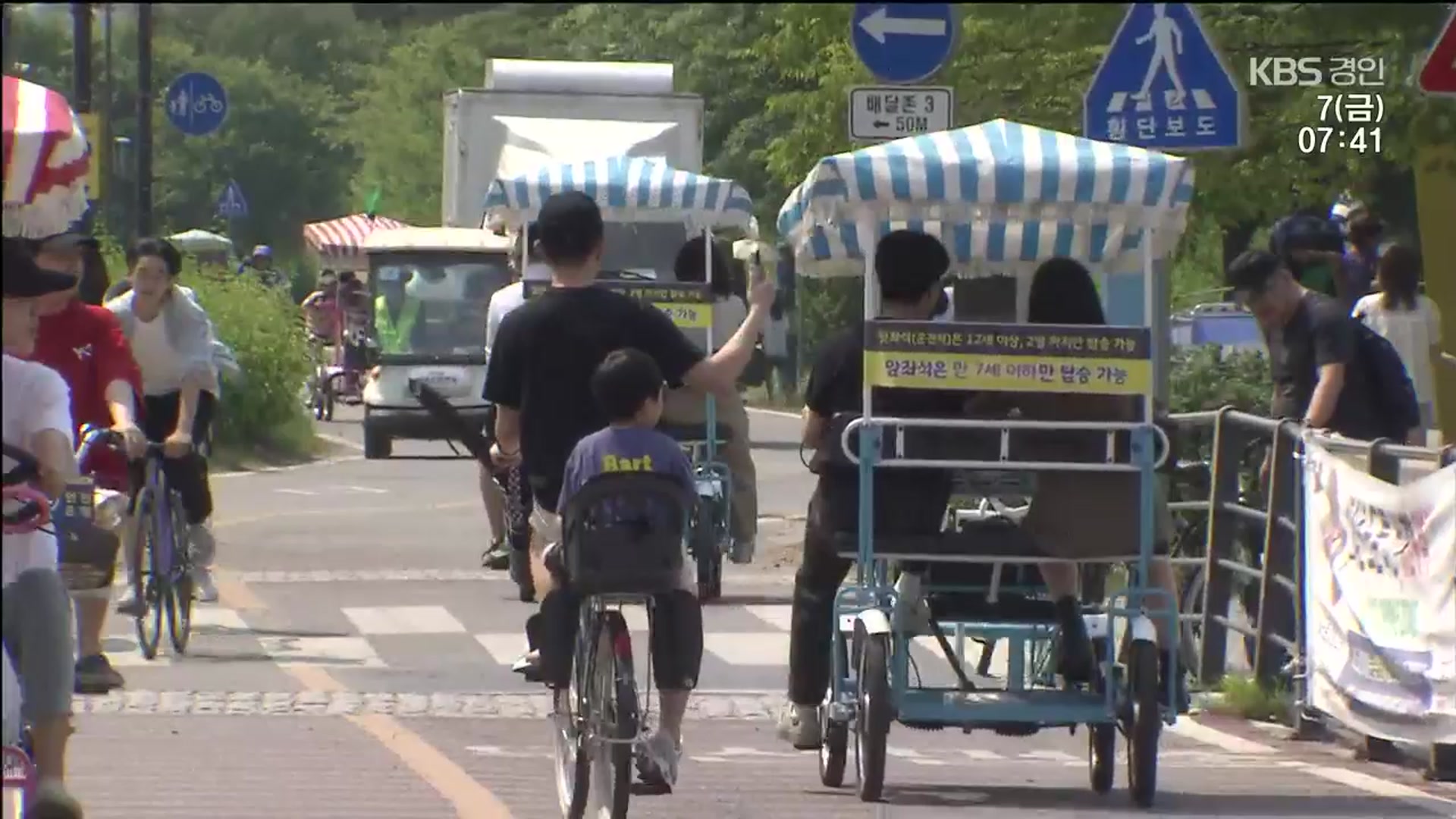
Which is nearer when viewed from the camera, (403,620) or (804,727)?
(804,727)

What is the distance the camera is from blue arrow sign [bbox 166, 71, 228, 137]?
34.5 meters

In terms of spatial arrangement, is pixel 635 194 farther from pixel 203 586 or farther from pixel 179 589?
pixel 179 589

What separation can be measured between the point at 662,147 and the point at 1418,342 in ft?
42.6

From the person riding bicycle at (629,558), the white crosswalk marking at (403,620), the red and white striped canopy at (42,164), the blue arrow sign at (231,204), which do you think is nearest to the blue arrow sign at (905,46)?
the white crosswalk marking at (403,620)

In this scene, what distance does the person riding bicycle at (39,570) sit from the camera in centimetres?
725

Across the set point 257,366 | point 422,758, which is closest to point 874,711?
point 422,758

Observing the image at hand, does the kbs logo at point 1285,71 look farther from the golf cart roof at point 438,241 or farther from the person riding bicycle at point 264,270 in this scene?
the person riding bicycle at point 264,270

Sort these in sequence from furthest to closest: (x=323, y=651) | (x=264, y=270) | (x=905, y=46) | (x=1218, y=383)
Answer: (x=264, y=270)
(x=905, y=46)
(x=1218, y=383)
(x=323, y=651)

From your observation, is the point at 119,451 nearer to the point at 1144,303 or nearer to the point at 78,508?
the point at 78,508

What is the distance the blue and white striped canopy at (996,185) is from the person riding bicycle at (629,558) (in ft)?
4.51

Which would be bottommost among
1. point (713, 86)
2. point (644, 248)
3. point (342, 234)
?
point (644, 248)

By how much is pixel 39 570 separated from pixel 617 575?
1797 mm

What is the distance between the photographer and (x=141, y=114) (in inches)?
1177

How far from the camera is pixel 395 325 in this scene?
33750 mm
